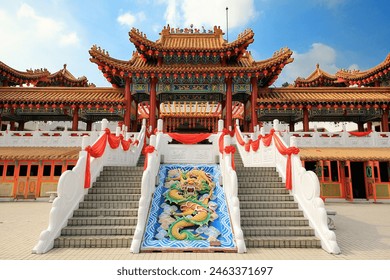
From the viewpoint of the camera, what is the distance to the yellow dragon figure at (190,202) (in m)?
5.62

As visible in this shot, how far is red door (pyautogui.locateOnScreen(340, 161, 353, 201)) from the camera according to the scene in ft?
40.6

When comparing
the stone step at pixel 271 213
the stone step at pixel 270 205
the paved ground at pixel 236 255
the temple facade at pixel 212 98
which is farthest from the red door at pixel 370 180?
the stone step at pixel 271 213

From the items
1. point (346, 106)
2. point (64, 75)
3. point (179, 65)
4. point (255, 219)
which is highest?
point (64, 75)

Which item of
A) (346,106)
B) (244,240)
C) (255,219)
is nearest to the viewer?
(244,240)

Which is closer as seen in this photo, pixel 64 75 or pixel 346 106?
pixel 346 106

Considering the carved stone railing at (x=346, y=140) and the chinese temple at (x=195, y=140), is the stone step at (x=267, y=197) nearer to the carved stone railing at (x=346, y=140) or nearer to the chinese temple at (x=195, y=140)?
the chinese temple at (x=195, y=140)

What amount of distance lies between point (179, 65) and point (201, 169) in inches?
373

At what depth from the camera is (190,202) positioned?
659cm

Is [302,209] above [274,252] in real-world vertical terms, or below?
above

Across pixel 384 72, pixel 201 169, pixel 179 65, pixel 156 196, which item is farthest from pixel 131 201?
pixel 384 72

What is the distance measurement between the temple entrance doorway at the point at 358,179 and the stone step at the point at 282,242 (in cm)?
1020

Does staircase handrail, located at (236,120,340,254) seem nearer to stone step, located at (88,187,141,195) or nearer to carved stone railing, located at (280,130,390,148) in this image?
stone step, located at (88,187,141,195)

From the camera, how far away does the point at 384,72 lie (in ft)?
55.4

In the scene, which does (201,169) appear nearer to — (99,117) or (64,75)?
(99,117)
